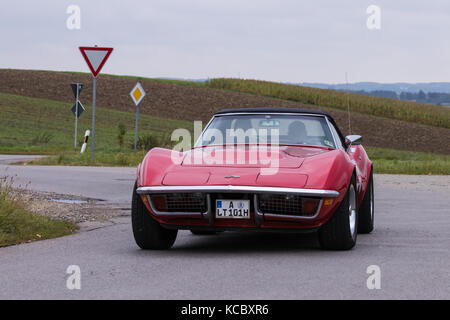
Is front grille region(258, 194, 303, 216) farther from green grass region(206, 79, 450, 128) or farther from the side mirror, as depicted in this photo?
green grass region(206, 79, 450, 128)

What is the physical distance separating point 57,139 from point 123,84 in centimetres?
2906

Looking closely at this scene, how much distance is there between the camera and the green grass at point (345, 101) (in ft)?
205

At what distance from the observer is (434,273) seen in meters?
6.53

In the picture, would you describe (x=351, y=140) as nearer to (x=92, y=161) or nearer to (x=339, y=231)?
(x=339, y=231)

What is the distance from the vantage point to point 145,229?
25.5 ft

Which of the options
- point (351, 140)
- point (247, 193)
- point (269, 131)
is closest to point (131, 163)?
point (351, 140)

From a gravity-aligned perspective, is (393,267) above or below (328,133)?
below

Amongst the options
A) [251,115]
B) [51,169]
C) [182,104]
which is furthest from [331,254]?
[182,104]

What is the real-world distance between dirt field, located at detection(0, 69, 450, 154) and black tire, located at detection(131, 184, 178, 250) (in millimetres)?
37336

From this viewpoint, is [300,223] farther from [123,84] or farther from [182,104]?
[123,84]

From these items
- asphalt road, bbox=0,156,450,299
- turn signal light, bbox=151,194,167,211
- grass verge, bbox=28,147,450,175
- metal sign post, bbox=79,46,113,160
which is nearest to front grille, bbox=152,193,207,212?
turn signal light, bbox=151,194,167,211

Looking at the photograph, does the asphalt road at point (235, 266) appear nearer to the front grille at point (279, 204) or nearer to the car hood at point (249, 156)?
the front grille at point (279, 204)

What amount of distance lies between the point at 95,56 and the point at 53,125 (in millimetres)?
25940

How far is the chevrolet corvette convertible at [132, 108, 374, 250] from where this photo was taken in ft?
24.0
